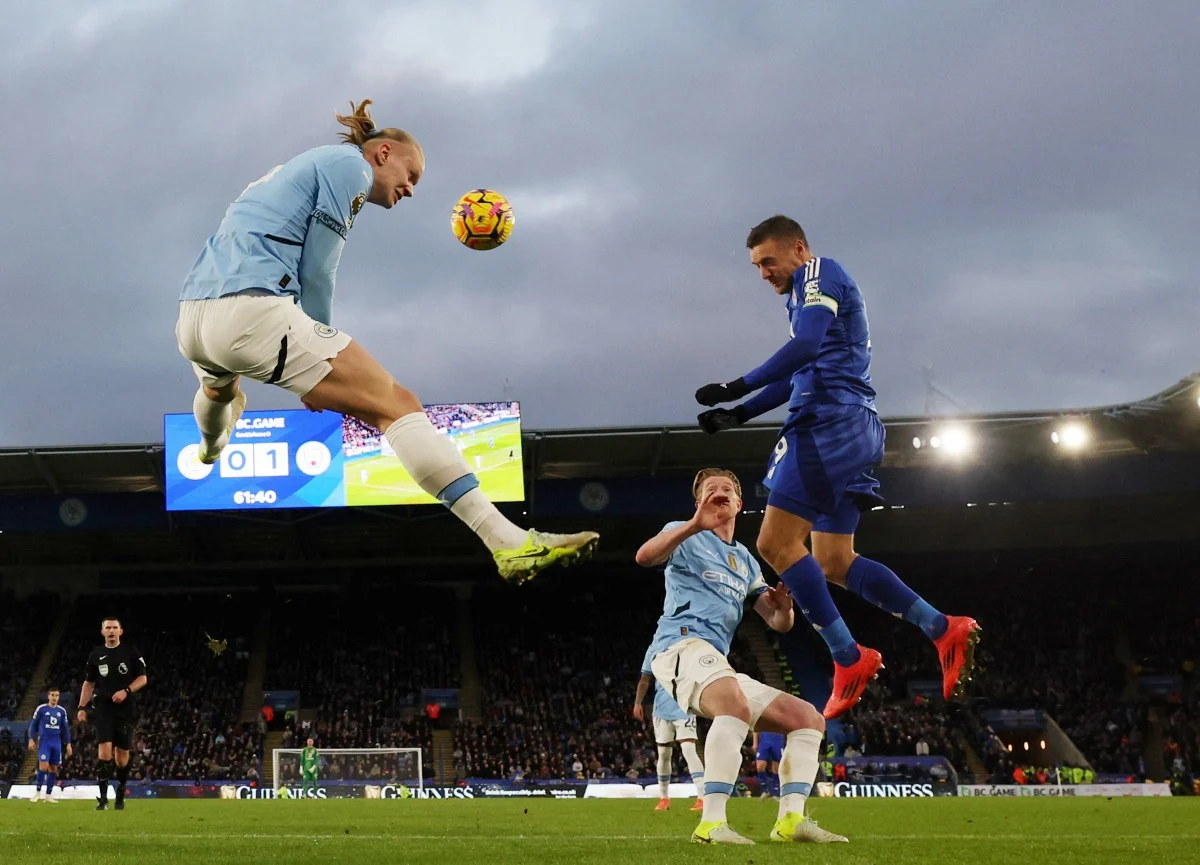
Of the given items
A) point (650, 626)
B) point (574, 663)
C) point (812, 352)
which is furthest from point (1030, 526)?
point (812, 352)

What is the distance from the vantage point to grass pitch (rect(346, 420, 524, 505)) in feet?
90.1

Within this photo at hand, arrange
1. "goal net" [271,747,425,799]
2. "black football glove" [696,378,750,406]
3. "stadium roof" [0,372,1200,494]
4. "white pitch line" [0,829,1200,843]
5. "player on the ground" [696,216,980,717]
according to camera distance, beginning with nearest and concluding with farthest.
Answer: "black football glove" [696,378,750,406] → "player on the ground" [696,216,980,717] → "white pitch line" [0,829,1200,843] → "goal net" [271,747,425,799] → "stadium roof" [0,372,1200,494]

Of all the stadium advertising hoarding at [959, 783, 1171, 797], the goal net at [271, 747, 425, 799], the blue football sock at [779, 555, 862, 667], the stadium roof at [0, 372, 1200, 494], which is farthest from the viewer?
the stadium roof at [0, 372, 1200, 494]

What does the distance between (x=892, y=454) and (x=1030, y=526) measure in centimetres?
757

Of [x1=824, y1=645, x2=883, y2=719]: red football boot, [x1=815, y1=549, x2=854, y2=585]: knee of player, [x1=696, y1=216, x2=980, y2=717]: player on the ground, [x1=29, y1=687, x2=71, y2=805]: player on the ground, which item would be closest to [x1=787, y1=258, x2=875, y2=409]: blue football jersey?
[x1=696, y1=216, x2=980, y2=717]: player on the ground

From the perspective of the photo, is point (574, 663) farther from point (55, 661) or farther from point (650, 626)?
point (55, 661)

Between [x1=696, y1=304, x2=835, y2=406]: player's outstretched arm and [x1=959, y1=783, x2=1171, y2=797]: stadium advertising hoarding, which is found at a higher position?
[x1=696, y1=304, x2=835, y2=406]: player's outstretched arm

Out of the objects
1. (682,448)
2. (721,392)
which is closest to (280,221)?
(721,392)

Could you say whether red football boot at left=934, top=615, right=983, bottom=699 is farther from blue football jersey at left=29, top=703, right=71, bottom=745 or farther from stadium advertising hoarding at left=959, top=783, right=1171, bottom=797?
stadium advertising hoarding at left=959, top=783, right=1171, bottom=797

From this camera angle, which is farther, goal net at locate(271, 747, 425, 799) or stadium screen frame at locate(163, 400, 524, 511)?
stadium screen frame at locate(163, 400, 524, 511)

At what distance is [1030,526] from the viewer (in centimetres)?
3672

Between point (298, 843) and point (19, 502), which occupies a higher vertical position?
point (19, 502)

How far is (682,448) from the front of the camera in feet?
105

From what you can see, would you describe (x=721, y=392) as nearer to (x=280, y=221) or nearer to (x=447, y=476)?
(x=447, y=476)
